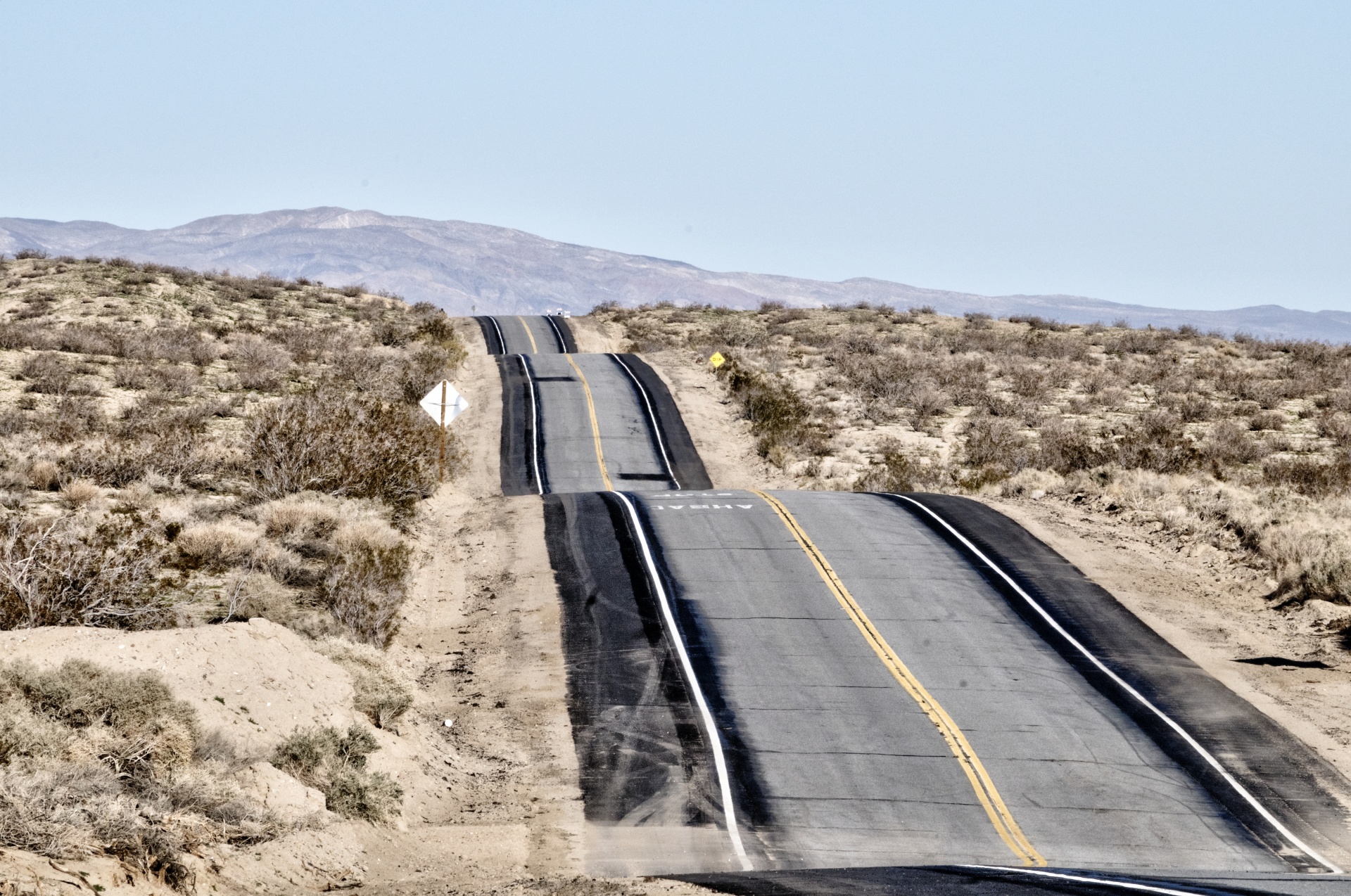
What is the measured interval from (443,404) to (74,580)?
46.5 ft

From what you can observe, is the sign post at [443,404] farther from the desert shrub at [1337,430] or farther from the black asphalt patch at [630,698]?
the desert shrub at [1337,430]

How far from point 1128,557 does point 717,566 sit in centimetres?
893

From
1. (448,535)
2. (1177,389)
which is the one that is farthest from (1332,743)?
(1177,389)

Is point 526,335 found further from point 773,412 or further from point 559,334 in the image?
point 773,412

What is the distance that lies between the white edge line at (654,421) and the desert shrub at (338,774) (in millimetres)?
20583

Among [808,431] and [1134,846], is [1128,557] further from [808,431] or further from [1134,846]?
[808,431]

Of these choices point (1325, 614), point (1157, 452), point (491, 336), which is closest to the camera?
point (1325, 614)

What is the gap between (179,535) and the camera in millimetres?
18531

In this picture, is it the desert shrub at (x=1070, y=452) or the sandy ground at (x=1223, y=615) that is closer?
the sandy ground at (x=1223, y=615)

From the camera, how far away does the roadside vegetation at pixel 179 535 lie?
9.75m

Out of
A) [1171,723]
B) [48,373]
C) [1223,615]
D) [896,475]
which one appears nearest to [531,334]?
[48,373]

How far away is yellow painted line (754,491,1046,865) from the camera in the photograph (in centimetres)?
1255

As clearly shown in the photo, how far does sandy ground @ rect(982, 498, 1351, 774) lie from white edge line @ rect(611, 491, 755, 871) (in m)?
8.02

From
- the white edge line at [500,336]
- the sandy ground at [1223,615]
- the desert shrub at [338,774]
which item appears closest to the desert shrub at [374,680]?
the desert shrub at [338,774]
